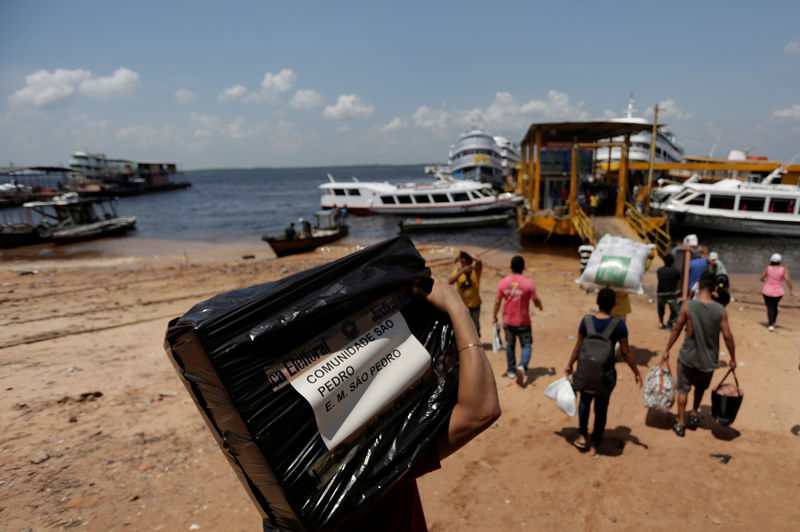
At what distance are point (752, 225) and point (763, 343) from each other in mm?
18745

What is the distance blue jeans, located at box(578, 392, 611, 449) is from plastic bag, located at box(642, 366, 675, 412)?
667 mm

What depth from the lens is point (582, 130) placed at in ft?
60.7

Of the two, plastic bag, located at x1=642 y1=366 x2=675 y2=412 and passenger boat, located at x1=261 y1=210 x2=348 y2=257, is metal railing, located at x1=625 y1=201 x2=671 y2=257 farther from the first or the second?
plastic bag, located at x1=642 y1=366 x2=675 y2=412

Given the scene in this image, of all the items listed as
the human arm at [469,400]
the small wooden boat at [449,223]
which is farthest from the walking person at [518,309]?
the small wooden boat at [449,223]

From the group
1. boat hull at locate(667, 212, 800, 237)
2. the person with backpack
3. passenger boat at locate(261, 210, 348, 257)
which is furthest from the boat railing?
the person with backpack

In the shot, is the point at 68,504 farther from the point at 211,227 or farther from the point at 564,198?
the point at 211,227

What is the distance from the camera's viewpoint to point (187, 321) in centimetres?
A: 114

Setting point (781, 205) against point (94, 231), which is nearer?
point (781, 205)

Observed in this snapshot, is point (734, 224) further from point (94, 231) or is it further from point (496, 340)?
point (94, 231)

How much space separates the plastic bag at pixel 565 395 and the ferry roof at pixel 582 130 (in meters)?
14.5

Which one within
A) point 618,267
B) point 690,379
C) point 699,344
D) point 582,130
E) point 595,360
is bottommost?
point 690,379

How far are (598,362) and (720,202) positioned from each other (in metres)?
23.4

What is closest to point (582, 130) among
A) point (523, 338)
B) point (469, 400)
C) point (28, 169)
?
point (523, 338)

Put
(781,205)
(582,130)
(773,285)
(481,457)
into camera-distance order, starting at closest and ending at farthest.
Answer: (481,457) < (773,285) < (582,130) < (781,205)
